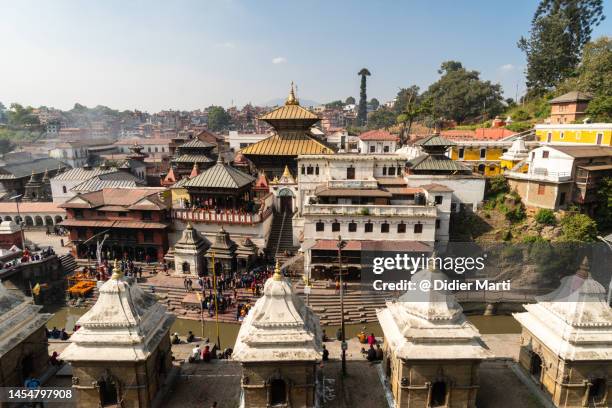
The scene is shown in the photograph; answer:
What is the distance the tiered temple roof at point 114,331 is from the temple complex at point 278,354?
9.36ft

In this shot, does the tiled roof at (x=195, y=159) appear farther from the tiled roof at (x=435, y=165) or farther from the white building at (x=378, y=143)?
the tiled roof at (x=435, y=165)

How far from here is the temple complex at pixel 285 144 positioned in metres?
37.2

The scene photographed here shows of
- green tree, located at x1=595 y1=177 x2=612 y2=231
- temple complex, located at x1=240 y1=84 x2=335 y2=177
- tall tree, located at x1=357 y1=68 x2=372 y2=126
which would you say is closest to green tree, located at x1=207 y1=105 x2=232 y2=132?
tall tree, located at x1=357 y1=68 x2=372 y2=126

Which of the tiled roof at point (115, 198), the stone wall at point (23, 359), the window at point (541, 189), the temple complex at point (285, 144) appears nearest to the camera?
the stone wall at point (23, 359)

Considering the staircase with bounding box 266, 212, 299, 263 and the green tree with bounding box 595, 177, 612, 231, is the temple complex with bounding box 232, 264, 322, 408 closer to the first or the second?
the staircase with bounding box 266, 212, 299, 263

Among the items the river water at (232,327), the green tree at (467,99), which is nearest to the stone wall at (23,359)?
the river water at (232,327)

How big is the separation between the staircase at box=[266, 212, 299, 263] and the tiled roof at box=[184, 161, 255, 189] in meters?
4.26

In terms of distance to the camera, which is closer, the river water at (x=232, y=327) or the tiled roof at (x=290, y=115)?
the river water at (x=232, y=327)

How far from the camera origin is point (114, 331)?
11.1 meters

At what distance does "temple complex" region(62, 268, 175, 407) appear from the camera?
1090cm

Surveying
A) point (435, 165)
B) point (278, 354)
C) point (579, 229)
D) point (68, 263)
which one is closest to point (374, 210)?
point (435, 165)

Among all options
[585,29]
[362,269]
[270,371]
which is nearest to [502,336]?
[362,269]

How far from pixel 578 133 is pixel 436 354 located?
3787 cm

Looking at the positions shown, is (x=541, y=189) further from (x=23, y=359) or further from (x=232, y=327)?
(x=23, y=359)
